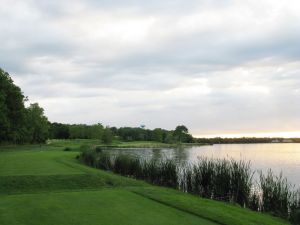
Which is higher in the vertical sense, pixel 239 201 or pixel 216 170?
pixel 216 170

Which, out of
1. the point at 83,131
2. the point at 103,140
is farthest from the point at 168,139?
the point at 103,140

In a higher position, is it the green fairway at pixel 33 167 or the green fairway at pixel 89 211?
the green fairway at pixel 33 167

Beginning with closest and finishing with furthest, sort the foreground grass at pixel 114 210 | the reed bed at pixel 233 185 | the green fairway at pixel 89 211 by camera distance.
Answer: the green fairway at pixel 89 211 → the foreground grass at pixel 114 210 → the reed bed at pixel 233 185

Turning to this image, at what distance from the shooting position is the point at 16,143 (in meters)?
87.4

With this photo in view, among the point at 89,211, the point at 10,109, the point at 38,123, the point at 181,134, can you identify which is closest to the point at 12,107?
the point at 10,109

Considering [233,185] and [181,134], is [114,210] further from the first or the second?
[181,134]

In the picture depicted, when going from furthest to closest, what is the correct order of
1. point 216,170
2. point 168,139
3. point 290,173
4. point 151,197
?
1. point 168,139
2. point 290,173
3. point 216,170
4. point 151,197

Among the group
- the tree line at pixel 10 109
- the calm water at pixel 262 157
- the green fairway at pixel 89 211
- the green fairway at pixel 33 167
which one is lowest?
the green fairway at pixel 89 211

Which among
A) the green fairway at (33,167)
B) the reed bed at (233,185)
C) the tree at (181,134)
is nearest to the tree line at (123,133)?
the tree at (181,134)

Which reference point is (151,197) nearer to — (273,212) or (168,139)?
(273,212)

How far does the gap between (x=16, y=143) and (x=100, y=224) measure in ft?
268

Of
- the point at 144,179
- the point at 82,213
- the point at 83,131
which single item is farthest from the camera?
the point at 83,131

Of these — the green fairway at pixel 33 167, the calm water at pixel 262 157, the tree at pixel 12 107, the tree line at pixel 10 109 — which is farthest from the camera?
the tree at pixel 12 107

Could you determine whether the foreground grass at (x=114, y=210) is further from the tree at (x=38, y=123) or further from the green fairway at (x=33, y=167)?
the tree at (x=38, y=123)
